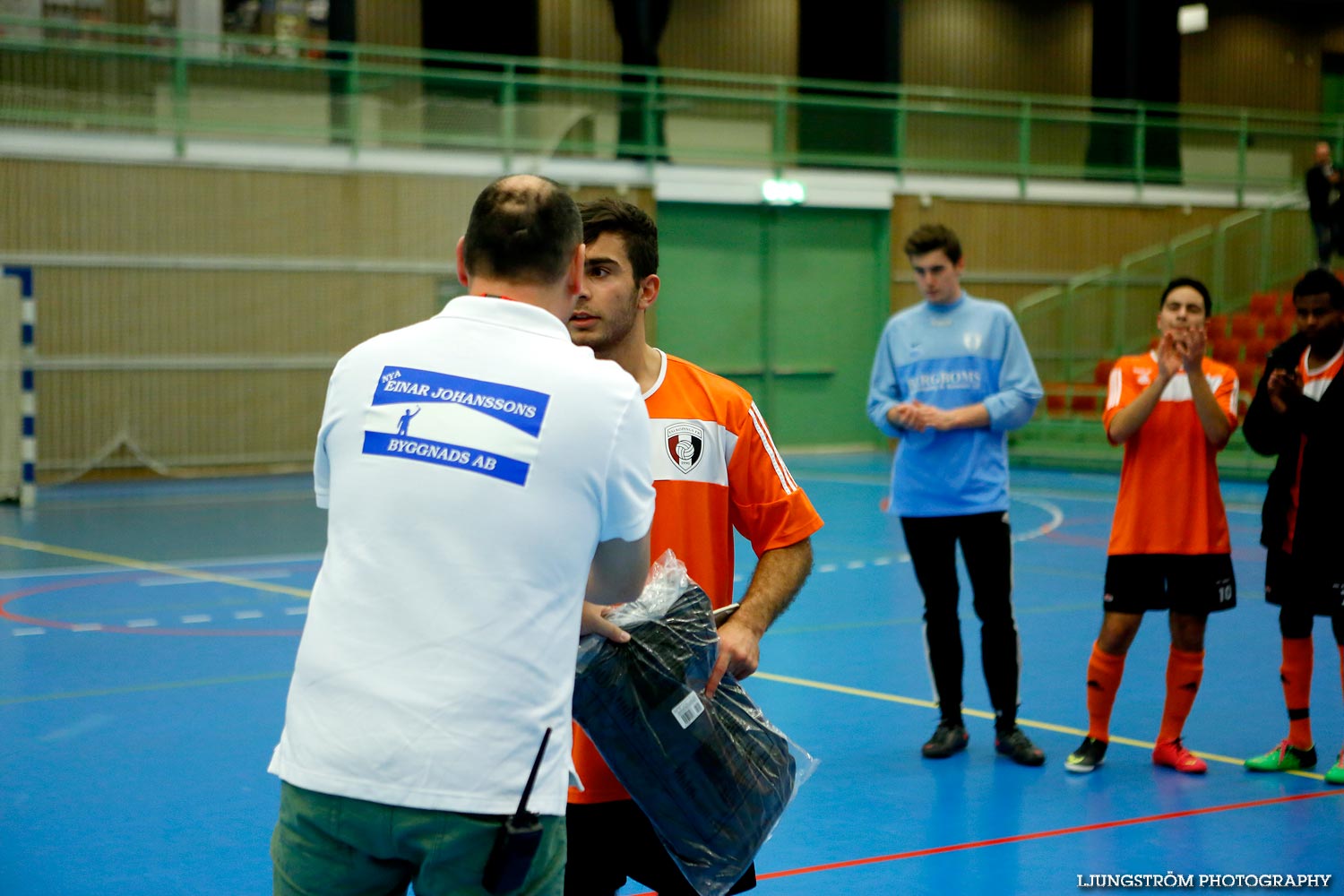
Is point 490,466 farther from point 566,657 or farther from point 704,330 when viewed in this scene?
point 704,330

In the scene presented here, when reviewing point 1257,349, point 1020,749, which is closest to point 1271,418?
point 1020,749

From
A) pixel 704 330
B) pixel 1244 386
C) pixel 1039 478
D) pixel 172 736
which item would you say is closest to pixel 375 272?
pixel 704 330

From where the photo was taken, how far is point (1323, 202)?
2195cm

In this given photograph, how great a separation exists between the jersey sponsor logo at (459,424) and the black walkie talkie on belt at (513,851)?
47cm

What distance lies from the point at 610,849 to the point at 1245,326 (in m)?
20.6

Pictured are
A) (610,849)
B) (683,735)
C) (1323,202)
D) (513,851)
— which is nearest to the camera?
(513,851)

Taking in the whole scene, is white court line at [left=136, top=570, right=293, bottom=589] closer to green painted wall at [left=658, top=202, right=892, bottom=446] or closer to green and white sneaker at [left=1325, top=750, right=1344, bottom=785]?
green and white sneaker at [left=1325, top=750, right=1344, bottom=785]

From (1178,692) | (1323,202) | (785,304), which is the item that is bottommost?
(1178,692)

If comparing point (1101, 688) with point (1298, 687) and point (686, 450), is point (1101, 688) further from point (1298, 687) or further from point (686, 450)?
point (686, 450)

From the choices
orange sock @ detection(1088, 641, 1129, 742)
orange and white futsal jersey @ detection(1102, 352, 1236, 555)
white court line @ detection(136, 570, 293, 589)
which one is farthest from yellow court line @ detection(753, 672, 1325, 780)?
white court line @ detection(136, 570, 293, 589)

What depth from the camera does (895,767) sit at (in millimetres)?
5727

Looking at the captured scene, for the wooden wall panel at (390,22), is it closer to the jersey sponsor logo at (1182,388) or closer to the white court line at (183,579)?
the white court line at (183,579)

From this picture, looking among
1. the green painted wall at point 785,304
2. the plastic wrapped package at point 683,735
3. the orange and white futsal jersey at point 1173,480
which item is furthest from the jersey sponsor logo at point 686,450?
the green painted wall at point 785,304

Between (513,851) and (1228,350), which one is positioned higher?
(1228,350)
